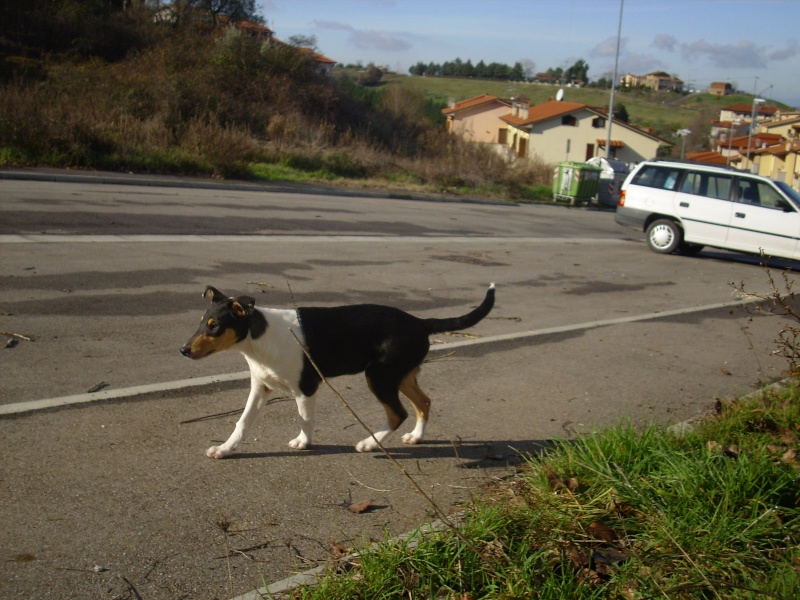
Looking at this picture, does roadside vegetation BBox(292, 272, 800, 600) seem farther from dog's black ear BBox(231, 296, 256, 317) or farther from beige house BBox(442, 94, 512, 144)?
beige house BBox(442, 94, 512, 144)

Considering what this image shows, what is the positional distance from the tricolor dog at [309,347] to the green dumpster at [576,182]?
95.8 feet

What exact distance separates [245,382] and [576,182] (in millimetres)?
28489

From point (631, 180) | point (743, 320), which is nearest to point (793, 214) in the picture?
point (631, 180)

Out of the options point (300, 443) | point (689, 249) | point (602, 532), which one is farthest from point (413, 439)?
point (689, 249)

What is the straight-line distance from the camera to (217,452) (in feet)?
16.9

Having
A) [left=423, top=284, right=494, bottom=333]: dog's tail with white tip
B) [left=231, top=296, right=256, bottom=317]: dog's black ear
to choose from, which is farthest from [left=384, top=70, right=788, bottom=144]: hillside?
[left=231, top=296, right=256, bottom=317]: dog's black ear

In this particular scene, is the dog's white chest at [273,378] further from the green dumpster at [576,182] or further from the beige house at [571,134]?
the beige house at [571,134]

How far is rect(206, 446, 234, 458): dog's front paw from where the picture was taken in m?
5.16

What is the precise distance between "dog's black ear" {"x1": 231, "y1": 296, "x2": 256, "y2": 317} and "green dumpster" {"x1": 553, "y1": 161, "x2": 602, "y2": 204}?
29943mm

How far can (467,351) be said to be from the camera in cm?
838

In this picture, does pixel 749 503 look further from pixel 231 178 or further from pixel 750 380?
pixel 231 178

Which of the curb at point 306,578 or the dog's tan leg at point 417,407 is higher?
the dog's tan leg at point 417,407

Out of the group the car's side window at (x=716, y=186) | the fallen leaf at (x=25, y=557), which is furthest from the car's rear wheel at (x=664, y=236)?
the fallen leaf at (x=25, y=557)

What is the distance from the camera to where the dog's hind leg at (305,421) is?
5.18m
